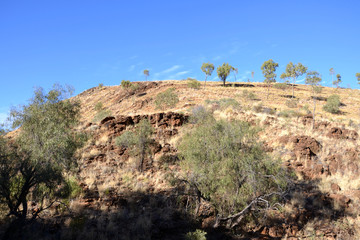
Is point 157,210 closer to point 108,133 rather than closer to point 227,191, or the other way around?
point 227,191

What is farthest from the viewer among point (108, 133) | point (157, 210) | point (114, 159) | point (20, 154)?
point (108, 133)

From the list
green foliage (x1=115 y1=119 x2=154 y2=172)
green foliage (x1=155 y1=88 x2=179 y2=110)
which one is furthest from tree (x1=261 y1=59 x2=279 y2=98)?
green foliage (x1=115 y1=119 x2=154 y2=172)

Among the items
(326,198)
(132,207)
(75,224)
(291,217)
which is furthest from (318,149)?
(75,224)

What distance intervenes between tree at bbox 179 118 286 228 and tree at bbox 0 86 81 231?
4.92 m

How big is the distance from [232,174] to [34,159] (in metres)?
7.01

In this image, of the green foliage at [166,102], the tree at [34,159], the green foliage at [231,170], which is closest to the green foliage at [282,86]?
the green foliage at [166,102]

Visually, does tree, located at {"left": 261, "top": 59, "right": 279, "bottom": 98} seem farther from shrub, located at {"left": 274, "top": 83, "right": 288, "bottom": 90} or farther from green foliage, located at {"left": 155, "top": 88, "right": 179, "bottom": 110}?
green foliage, located at {"left": 155, "top": 88, "right": 179, "bottom": 110}

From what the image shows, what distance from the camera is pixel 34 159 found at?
24.2 feet

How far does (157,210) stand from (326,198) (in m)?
7.68

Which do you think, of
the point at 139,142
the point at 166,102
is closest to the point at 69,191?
the point at 139,142

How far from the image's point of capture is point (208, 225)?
28.5ft

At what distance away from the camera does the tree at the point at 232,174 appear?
790 centimetres

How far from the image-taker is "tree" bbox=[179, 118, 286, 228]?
25.9ft

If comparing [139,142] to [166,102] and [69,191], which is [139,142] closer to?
[69,191]
